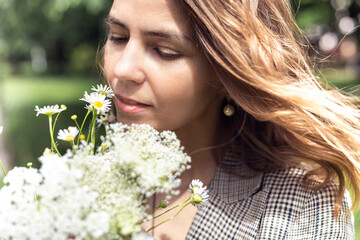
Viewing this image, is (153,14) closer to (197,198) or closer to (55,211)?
(197,198)

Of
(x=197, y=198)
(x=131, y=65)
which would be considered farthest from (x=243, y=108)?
(x=197, y=198)

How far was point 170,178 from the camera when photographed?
4.08 feet

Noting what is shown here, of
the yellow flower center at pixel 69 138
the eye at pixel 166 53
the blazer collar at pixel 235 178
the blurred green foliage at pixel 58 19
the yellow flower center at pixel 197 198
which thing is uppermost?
the blurred green foliage at pixel 58 19

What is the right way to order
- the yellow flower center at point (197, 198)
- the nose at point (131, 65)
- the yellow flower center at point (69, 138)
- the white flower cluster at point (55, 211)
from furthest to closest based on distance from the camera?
the nose at point (131, 65) → the yellow flower center at point (197, 198) → the yellow flower center at point (69, 138) → the white flower cluster at point (55, 211)

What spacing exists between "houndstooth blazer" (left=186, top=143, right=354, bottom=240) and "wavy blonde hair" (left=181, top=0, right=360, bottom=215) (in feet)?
0.24

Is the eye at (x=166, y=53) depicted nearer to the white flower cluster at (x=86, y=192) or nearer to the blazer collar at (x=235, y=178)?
the white flower cluster at (x=86, y=192)

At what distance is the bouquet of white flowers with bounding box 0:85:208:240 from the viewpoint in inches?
39.9

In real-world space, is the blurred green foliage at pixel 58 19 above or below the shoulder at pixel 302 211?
above

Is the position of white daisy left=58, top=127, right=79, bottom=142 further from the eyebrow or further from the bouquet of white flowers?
the eyebrow

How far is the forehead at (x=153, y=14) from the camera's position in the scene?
1.75m

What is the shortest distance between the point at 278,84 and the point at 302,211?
639 millimetres

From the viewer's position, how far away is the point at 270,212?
2141 mm

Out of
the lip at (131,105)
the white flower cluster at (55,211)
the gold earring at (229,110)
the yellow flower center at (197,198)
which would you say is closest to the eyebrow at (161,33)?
the lip at (131,105)

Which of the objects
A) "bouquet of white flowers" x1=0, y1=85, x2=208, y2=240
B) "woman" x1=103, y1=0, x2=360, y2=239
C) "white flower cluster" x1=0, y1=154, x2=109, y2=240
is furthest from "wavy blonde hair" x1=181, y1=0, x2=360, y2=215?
"white flower cluster" x1=0, y1=154, x2=109, y2=240
